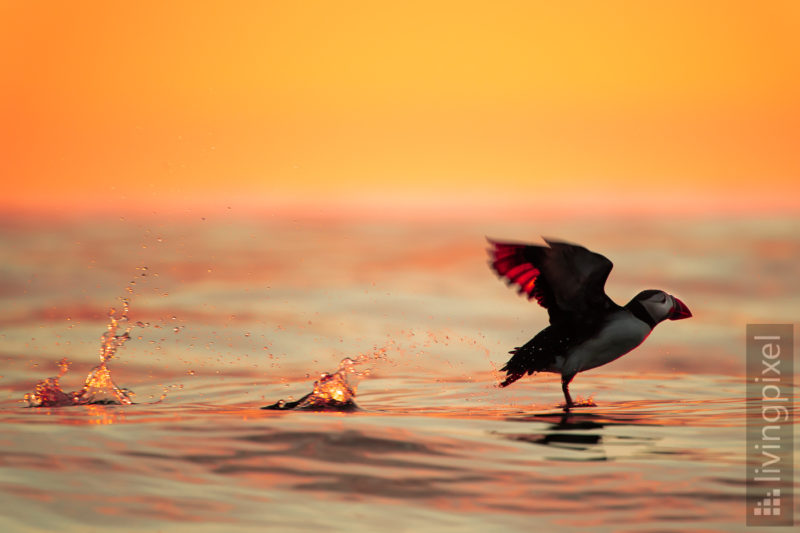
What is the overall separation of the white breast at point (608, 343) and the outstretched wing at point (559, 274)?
162 mm

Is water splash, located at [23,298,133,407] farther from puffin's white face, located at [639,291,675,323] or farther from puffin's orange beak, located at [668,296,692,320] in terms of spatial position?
puffin's orange beak, located at [668,296,692,320]

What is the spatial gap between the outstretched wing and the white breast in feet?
0.53

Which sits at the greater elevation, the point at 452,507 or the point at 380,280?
the point at 380,280

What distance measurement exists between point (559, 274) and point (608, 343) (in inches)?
33.8

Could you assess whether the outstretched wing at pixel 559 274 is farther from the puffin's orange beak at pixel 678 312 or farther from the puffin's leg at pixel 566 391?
the puffin's orange beak at pixel 678 312

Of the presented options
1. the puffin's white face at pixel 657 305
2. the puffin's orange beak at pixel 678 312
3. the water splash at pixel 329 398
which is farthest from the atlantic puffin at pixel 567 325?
the water splash at pixel 329 398

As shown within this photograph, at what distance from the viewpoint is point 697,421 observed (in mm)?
8492

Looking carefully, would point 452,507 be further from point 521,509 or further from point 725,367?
point 725,367

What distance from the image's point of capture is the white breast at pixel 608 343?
9489mm

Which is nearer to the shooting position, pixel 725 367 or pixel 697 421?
pixel 697 421

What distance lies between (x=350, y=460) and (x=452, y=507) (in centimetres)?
104

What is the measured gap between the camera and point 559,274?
910 centimetres

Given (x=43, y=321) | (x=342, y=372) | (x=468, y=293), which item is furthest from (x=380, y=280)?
(x=342, y=372)

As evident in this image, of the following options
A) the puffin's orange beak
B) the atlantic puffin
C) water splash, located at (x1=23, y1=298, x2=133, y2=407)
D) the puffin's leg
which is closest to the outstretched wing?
the atlantic puffin
